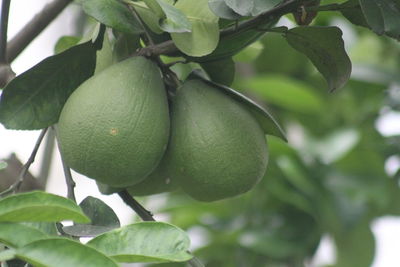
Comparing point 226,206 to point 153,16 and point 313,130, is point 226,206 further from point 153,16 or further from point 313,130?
point 153,16

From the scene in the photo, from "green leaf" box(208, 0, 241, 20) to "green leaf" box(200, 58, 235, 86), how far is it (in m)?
0.15

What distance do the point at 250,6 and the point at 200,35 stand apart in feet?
0.25

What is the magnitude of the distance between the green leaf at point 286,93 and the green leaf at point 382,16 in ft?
4.34

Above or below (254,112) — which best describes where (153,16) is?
above

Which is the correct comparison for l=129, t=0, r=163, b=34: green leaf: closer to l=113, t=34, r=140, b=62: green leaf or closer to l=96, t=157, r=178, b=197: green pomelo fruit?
l=113, t=34, r=140, b=62: green leaf

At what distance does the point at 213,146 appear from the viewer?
2.84ft

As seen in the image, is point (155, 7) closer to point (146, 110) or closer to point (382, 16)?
point (146, 110)

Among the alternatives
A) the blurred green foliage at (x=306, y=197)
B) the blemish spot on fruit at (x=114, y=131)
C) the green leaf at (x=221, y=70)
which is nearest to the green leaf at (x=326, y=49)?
the green leaf at (x=221, y=70)

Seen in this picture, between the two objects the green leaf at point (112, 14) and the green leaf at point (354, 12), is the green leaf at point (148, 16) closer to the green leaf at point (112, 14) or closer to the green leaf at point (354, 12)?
the green leaf at point (112, 14)

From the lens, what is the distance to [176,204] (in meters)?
2.11

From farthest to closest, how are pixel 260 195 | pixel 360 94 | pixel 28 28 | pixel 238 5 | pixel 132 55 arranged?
pixel 360 94
pixel 260 195
pixel 28 28
pixel 132 55
pixel 238 5

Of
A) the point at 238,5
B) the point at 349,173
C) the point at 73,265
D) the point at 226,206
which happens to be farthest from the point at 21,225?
the point at 349,173

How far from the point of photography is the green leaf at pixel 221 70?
98 centimetres

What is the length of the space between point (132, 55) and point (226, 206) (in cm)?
119
